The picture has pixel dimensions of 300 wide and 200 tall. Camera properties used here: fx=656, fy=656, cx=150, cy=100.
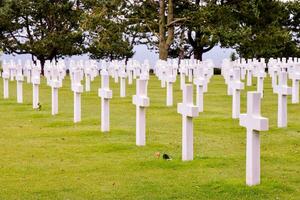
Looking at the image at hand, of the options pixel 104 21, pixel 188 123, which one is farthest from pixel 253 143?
pixel 104 21

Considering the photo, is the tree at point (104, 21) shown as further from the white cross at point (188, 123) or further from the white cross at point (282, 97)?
the white cross at point (188, 123)

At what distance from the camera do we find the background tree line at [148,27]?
35.5 metres

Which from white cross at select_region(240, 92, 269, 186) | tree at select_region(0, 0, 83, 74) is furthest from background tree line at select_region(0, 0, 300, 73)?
white cross at select_region(240, 92, 269, 186)

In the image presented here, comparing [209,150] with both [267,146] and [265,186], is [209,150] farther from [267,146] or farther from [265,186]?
[265,186]

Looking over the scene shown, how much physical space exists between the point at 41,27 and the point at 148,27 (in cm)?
870

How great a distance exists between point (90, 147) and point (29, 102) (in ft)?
29.3

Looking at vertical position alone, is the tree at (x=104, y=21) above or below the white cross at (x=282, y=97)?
above

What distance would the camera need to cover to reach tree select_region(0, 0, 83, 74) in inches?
1599

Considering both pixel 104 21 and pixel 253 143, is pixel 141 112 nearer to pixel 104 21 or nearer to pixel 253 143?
pixel 253 143

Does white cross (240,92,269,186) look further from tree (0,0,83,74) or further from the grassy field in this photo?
tree (0,0,83,74)

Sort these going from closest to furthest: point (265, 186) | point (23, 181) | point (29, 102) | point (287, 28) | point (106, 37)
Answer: point (265, 186)
point (23, 181)
point (29, 102)
point (106, 37)
point (287, 28)

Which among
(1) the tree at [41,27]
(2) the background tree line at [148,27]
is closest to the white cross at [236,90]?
(2) the background tree line at [148,27]

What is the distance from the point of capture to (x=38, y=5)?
1604 inches

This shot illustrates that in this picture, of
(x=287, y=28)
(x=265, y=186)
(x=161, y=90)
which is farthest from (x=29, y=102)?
(x=287, y=28)
